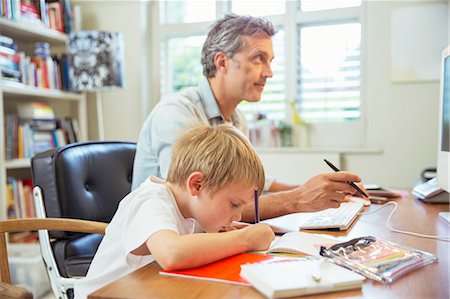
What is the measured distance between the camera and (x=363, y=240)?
2.66 ft

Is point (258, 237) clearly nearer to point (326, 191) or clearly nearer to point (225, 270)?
point (225, 270)

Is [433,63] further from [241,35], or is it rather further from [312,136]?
[241,35]

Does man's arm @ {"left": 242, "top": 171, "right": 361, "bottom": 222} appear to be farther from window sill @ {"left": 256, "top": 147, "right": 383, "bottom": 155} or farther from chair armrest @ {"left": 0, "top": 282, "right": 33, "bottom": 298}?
window sill @ {"left": 256, "top": 147, "right": 383, "bottom": 155}

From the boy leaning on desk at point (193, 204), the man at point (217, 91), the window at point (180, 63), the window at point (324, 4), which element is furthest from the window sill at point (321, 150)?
the boy leaning on desk at point (193, 204)

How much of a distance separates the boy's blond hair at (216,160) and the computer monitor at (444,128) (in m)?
0.62

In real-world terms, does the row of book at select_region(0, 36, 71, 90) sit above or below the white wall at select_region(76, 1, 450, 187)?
above

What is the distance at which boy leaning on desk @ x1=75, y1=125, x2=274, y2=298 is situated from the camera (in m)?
0.77

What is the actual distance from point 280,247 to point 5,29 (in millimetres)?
2590

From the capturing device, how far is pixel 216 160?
0.84 meters

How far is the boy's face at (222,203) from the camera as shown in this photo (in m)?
0.85

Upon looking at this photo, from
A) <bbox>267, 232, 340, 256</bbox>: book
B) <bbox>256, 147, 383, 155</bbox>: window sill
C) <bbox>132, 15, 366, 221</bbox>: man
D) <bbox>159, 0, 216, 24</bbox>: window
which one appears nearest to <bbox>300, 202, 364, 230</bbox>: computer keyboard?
<bbox>267, 232, 340, 256</bbox>: book

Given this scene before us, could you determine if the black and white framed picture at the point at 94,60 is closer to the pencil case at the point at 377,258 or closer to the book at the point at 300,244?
the book at the point at 300,244

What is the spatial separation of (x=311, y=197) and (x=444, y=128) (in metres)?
0.51

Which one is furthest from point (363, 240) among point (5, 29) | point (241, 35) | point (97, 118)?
point (97, 118)
